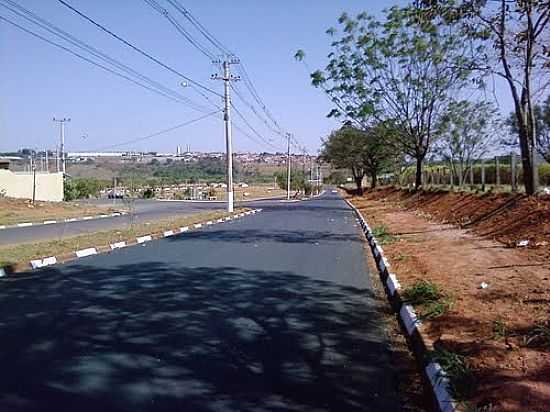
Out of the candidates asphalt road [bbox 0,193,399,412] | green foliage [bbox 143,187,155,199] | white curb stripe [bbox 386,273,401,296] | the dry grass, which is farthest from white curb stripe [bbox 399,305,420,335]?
green foliage [bbox 143,187,155,199]

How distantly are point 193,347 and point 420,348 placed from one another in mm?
2196

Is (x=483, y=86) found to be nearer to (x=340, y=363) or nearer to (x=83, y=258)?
(x=83, y=258)

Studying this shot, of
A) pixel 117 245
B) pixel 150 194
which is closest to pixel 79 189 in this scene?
pixel 150 194

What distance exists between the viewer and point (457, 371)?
16.9 feet

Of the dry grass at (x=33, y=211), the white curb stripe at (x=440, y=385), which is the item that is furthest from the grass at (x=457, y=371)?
the dry grass at (x=33, y=211)

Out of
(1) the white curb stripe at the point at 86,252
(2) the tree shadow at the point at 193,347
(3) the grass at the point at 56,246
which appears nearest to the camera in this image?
(2) the tree shadow at the point at 193,347

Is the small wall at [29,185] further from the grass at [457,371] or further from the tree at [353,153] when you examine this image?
the grass at [457,371]

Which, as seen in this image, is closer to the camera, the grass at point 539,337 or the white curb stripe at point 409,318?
the grass at point 539,337

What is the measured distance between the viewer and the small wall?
46.9m

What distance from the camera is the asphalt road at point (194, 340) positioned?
4.92m

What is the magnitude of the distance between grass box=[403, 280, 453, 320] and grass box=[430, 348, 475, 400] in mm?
1680

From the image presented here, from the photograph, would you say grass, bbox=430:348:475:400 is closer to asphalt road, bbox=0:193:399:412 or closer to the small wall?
asphalt road, bbox=0:193:399:412

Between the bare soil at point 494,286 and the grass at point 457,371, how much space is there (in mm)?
67

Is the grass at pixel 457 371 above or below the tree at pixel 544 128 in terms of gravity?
below
